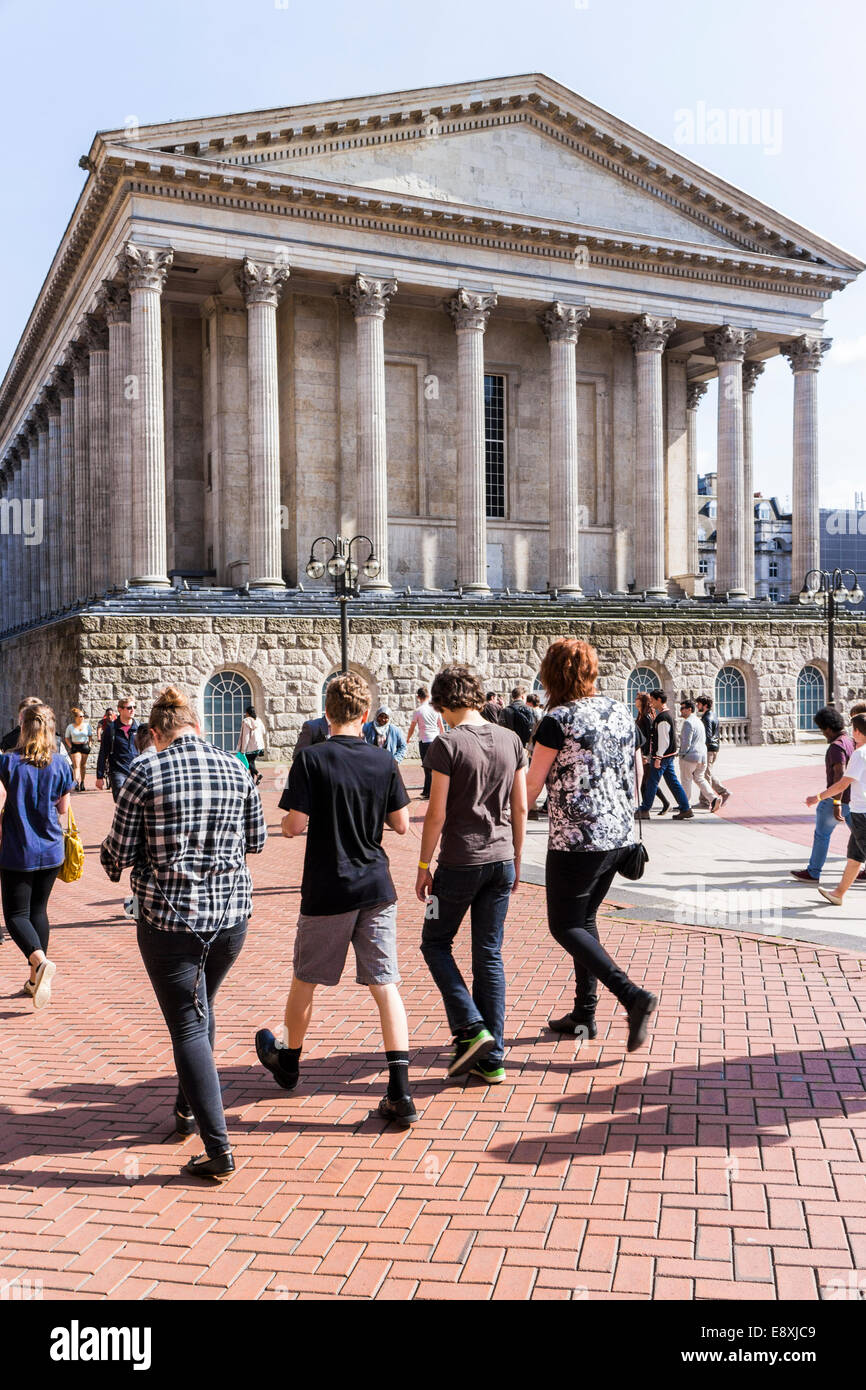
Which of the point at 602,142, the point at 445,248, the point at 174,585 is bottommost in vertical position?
the point at 174,585

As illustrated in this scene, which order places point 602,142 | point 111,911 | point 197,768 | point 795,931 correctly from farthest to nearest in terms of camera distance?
1. point 602,142
2. point 111,911
3. point 795,931
4. point 197,768

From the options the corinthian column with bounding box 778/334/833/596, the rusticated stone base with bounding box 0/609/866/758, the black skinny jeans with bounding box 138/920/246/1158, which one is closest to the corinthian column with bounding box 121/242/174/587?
the rusticated stone base with bounding box 0/609/866/758

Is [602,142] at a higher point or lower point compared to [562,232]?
higher

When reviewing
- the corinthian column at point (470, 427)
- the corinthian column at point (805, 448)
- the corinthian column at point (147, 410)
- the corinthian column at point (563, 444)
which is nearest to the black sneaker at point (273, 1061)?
the corinthian column at point (147, 410)

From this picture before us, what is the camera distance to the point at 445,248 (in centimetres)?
3666

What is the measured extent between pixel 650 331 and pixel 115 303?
18.2 metres

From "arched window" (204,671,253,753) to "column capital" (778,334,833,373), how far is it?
83.6ft

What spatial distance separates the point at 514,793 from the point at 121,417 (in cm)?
3081

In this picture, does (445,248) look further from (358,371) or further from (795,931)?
(795,931)

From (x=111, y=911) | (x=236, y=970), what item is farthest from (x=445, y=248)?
(x=236, y=970)

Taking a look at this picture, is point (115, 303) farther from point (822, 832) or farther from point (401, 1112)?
point (401, 1112)

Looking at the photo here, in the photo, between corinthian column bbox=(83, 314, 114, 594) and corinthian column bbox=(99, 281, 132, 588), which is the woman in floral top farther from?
corinthian column bbox=(83, 314, 114, 594)

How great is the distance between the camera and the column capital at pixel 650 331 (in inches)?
1590

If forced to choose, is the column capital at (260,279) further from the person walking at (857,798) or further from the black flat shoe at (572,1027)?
the black flat shoe at (572,1027)
